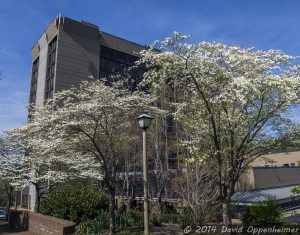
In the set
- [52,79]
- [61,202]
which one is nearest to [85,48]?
[52,79]

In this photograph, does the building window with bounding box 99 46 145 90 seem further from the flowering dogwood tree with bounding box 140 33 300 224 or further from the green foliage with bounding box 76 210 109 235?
the flowering dogwood tree with bounding box 140 33 300 224

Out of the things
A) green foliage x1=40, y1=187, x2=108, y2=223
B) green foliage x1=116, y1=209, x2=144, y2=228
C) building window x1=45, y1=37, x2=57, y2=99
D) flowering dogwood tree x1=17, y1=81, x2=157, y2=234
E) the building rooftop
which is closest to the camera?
flowering dogwood tree x1=17, y1=81, x2=157, y2=234

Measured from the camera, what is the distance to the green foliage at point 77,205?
18516 mm

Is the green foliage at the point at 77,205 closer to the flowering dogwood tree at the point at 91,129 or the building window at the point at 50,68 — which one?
the flowering dogwood tree at the point at 91,129

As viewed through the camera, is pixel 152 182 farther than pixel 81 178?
Yes

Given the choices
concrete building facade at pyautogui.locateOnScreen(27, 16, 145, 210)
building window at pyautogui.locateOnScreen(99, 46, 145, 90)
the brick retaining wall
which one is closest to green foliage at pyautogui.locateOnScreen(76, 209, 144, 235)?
the brick retaining wall

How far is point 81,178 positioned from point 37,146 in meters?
3.82

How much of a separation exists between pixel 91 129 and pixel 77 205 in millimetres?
Answer: 4574

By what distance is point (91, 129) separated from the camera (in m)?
18.3

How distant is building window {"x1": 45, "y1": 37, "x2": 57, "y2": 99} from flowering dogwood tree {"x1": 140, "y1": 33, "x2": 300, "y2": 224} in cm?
4876

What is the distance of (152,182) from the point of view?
27.7 meters

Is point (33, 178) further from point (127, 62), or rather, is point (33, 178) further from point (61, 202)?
point (127, 62)

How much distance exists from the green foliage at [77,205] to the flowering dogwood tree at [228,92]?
937cm

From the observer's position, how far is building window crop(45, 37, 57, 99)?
57.5 m
